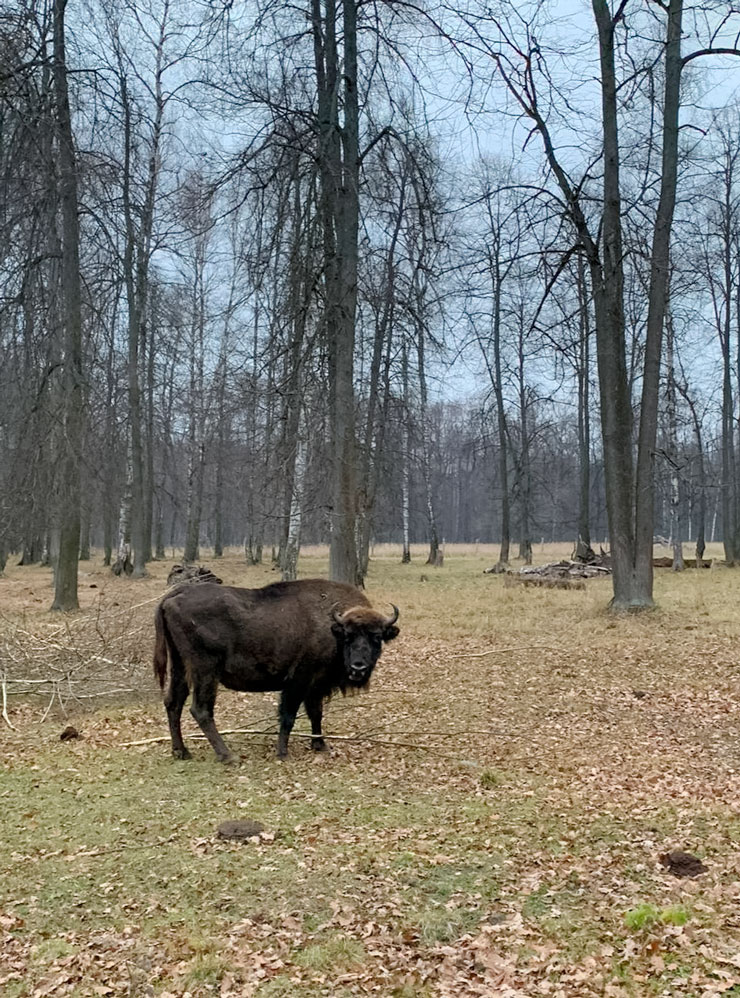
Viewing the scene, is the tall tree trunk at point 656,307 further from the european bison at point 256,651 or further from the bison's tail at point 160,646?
the bison's tail at point 160,646

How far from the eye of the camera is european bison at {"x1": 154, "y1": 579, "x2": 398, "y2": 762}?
7.70m

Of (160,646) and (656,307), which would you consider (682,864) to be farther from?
(656,307)

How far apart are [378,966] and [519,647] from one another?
29.3 ft

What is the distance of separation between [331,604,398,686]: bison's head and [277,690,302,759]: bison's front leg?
546 mm

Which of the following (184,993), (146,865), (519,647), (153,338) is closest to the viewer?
(184,993)

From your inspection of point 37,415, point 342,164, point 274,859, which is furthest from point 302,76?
point 274,859

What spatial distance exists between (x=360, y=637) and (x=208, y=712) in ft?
5.08

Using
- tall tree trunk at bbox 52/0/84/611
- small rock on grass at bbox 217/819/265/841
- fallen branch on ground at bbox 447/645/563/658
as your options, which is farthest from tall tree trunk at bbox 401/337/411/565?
small rock on grass at bbox 217/819/265/841

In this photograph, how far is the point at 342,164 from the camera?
1285 centimetres

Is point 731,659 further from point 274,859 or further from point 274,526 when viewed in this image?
point 274,526

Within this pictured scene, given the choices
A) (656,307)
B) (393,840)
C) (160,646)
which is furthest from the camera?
(656,307)

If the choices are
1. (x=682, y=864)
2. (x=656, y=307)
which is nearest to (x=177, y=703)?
(x=682, y=864)

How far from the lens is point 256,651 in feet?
25.7

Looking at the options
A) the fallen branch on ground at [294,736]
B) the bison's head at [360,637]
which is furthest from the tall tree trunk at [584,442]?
the bison's head at [360,637]
